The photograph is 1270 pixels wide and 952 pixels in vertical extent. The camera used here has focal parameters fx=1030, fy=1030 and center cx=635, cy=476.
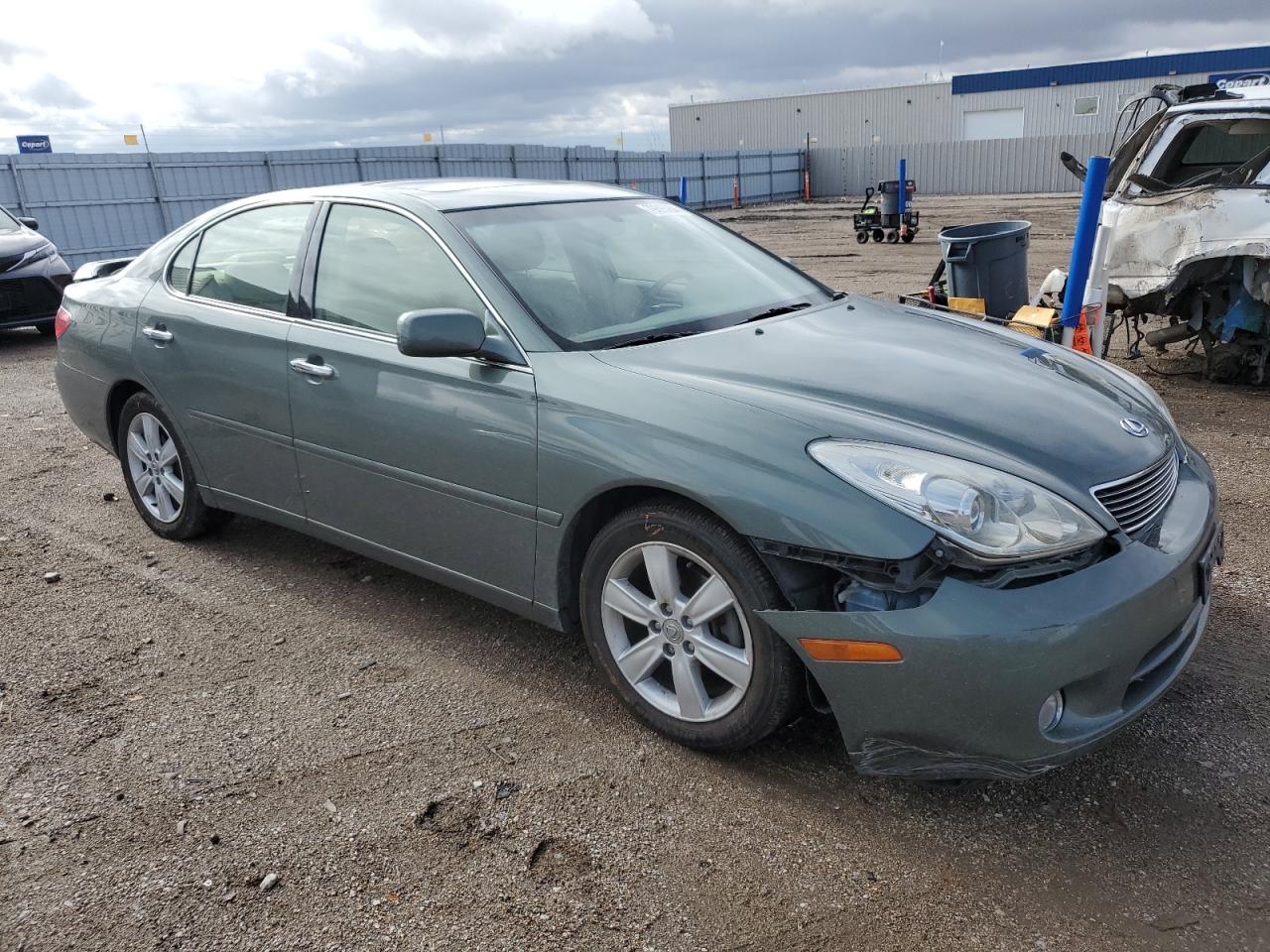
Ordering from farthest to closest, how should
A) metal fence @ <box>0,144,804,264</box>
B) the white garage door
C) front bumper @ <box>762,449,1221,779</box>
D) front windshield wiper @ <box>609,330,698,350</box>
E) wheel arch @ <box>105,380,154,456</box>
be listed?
the white garage door, metal fence @ <box>0,144,804,264</box>, wheel arch @ <box>105,380,154,456</box>, front windshield wiper @ <box>609,330,698,350</box>, front bumper @ <box>762,449,1221,779</box>

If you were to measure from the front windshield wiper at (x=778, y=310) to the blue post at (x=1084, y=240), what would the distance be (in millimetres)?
3484

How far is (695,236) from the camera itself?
4.06 meters

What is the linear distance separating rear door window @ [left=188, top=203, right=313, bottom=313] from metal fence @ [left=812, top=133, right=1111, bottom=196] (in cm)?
3591

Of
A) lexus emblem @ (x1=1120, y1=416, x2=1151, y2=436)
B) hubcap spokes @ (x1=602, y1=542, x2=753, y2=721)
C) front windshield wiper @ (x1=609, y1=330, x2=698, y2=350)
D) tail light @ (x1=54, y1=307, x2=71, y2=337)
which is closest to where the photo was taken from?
hubcap spokes @ (x1=602, y1=542, x2=753, y2=721)

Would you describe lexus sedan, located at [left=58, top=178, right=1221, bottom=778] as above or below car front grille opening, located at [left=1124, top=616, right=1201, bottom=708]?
above

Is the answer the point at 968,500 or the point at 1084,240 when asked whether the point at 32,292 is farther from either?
the point at 968,500

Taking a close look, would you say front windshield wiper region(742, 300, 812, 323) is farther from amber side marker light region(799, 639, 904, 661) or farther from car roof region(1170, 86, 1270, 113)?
car roof region(1170, 86, 1270, 113)

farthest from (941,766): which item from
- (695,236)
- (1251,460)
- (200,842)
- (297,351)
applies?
(1251,460)

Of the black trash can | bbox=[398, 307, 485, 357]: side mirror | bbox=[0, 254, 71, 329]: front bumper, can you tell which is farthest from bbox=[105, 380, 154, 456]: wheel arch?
bbox=[0, 254, 71, 329]: front bumper

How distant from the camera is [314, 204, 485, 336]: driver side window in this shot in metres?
3.41

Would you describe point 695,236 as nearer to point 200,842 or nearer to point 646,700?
point 646,700

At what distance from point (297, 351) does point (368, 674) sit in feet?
3.92

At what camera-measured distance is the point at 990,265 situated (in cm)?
732

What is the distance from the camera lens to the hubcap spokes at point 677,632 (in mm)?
2762
